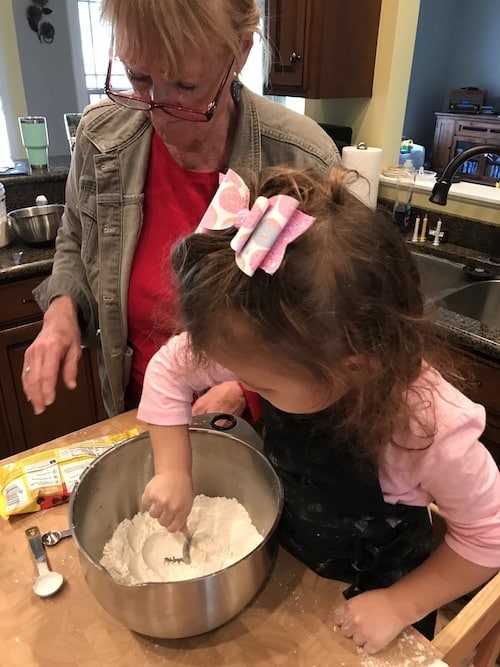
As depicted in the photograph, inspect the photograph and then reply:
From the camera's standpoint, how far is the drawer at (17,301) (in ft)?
6.42

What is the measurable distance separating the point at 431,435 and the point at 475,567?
0.17 metres

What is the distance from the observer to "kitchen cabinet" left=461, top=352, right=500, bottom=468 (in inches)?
57.7

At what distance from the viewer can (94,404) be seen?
7.53 feet

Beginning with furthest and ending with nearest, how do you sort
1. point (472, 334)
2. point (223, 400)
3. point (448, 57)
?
point (448, 57), point (472, 334), point (223, 400)

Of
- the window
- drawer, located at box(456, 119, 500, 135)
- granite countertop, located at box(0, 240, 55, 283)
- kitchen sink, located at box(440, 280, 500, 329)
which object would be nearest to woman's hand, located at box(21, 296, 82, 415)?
A: granite countertop, located at box(0, 240, 55, 283)

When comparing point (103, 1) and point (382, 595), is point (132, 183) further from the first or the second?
point (382, 595)

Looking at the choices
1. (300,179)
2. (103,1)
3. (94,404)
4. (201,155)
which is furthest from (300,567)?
(94,404)

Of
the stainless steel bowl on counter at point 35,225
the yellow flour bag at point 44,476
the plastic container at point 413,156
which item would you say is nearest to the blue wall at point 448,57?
the plastic container at point 413,156

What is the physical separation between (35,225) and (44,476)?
4.74 ft

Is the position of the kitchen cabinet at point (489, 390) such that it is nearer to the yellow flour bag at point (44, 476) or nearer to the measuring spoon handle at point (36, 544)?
the yellow flour bag at point (44, 476)

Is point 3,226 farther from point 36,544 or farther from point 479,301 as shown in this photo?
point 479,301

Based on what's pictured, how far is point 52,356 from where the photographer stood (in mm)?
955

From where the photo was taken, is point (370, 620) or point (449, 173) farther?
point (449, 173)

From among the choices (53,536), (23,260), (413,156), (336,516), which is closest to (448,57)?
(413,156)
